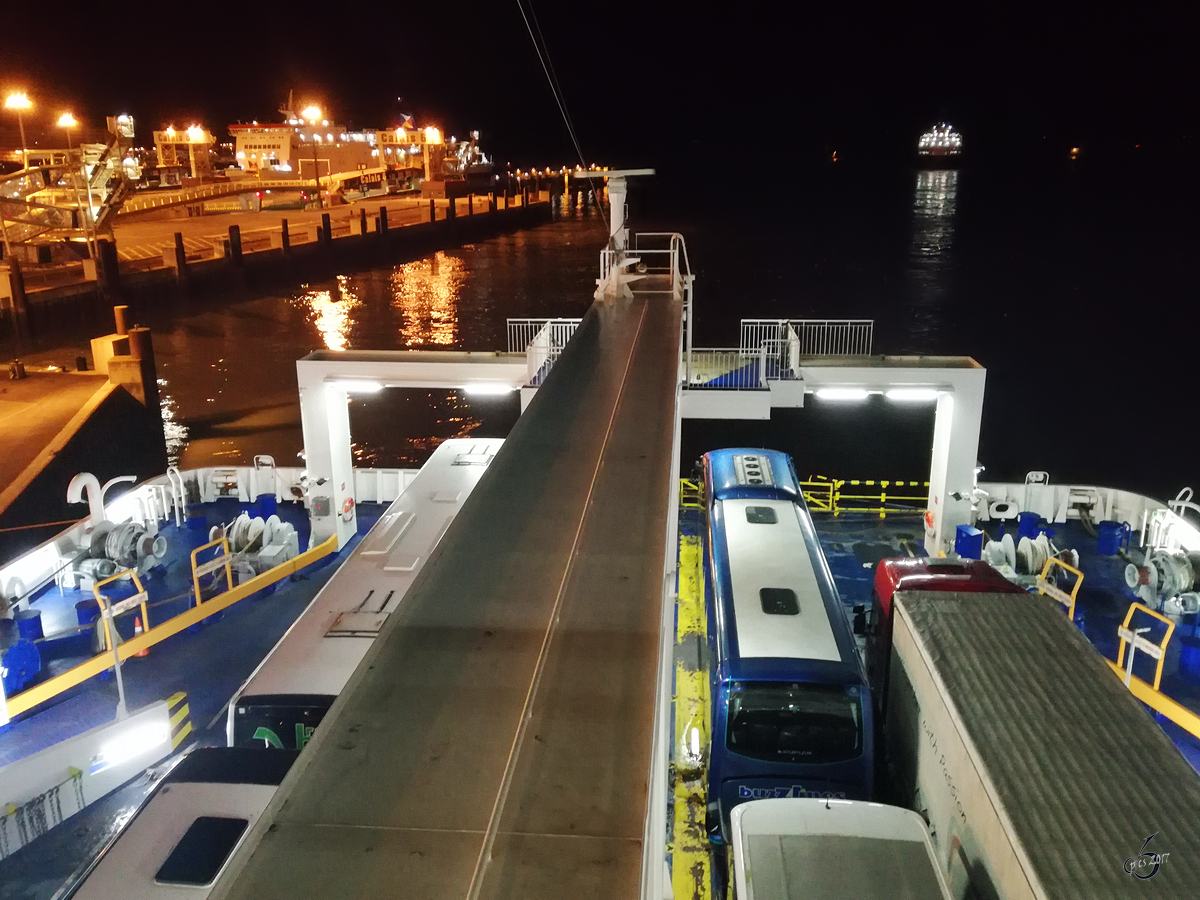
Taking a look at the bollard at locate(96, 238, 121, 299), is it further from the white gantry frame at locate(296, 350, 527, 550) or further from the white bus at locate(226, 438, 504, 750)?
the white bus at locate(226, 438, 504, 750)

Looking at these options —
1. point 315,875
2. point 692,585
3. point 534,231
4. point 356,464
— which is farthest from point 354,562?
point 534,231

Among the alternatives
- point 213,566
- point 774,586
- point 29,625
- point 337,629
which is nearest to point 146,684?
A: point 29,625

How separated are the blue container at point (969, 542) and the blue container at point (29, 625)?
45.0 ft

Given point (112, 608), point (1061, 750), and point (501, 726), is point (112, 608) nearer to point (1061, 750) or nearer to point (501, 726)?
point (501, 726)

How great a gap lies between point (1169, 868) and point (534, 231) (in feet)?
333

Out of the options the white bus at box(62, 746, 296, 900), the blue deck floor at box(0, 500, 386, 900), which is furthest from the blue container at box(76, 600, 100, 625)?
the white bus at box(62, 746, 296, 900)

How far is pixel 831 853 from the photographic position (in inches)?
241

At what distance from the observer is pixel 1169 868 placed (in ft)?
16.2

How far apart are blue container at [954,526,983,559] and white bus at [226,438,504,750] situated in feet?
26.5

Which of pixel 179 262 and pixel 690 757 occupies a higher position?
pixel 179 262

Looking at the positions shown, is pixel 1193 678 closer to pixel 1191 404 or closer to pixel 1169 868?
pixel 1169 868

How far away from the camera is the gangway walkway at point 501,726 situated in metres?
3.44

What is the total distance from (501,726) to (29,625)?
10280mm

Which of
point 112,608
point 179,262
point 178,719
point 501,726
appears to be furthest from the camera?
point 179,262
